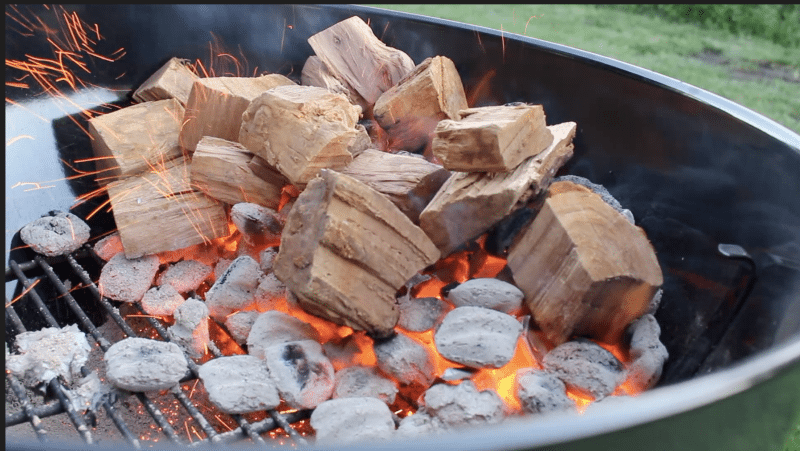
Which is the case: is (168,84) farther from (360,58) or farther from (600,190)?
(600,190)

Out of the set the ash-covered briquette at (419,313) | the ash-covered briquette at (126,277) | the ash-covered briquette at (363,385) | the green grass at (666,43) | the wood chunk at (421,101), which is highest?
the wood chunk at (421,101)

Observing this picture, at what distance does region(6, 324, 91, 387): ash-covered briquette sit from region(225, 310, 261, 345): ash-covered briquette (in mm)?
236

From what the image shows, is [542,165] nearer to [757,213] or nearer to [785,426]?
[757,213]

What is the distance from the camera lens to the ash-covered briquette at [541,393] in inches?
36.7

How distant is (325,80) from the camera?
1.55m

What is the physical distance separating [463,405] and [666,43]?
3583 mm

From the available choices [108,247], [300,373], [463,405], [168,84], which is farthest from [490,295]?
[168,84]

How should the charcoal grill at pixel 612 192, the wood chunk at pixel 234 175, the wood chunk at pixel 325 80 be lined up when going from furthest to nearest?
the wood chunk at pixel 325 80
the wood chunk at pixel 234 175
the charcoal grill at pixel 612 192

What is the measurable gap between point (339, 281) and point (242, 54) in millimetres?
939

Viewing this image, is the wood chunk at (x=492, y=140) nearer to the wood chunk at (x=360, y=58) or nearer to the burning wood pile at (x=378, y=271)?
the burning wood pile at (x=378, y=271)

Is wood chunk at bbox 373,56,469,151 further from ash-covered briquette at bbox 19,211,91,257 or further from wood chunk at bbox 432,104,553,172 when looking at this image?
ash-covered briquette at bbox 19,211,91,257

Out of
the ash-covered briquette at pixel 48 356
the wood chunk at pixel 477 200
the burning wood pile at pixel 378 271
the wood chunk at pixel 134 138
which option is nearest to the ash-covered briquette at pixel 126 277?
the burning wood pile at pixel 378 271

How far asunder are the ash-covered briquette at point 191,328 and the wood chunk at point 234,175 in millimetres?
271

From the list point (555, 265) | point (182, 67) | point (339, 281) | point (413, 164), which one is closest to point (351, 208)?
point (339, 281)
